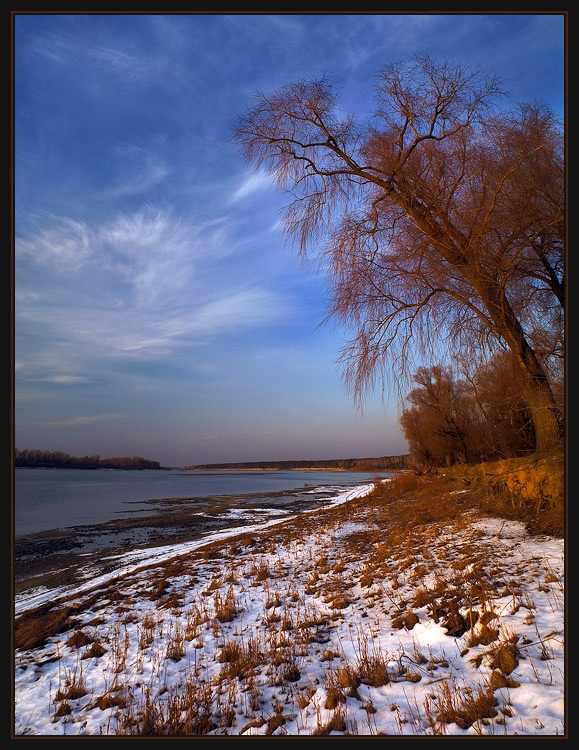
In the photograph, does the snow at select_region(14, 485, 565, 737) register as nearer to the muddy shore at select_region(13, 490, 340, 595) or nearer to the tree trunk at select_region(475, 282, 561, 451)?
the tree trunk at select_region(475, 282, 561, 451)

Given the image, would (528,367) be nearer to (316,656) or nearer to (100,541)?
(316,656)

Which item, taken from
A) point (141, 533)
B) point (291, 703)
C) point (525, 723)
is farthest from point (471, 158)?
point (141, 533)

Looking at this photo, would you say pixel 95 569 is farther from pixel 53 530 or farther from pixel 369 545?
pixel 53 530

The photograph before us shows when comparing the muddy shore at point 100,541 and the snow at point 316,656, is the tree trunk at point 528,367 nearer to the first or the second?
the snow at point 316,656

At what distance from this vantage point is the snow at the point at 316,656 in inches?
118

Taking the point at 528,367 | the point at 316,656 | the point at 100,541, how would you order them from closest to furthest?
1. the point at 316,656
2. the point at 528,367
3. the point at 100,541

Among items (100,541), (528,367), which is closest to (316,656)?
(528,367)

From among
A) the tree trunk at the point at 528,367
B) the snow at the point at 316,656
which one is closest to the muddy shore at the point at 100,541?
the snow at the point at 316,656

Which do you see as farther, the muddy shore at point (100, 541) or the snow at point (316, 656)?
the muddy shore at point (100, 541)

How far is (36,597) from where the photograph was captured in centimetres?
890

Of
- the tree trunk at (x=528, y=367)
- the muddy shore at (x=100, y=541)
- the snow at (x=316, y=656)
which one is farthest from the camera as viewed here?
the muddy shore at (x=100, y=541)

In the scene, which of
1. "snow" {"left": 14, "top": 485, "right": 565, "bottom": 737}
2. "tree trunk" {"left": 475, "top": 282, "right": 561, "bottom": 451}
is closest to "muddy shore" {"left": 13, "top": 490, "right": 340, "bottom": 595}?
"snow" {"left": 14, "top": 485, "right": 565, "bottom": 737}

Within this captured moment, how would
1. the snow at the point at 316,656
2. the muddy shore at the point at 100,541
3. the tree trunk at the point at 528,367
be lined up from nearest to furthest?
the snow at the point at 316,656
the tree trunk at the point at 528,367
the muddy shore at the point at 100,541

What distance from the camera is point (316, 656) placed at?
4.14m
